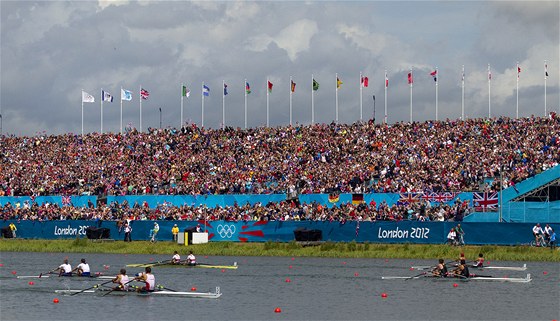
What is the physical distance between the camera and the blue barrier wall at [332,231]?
70.9 metres

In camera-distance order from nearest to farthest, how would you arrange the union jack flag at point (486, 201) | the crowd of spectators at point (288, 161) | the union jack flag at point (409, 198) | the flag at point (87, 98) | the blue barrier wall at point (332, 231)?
the blue barrier wall at point (332, 231) < the union jack flag at point (486, 201) < the union jack flag at point (409, 198) < the crowd of spectators at point (288, 161) < the flag at point (87, 98)

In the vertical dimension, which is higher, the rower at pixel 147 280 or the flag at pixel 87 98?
the flag at pixel 87 98

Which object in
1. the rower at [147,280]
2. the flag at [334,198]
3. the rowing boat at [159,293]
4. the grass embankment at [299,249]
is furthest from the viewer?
the flag at [334,198]

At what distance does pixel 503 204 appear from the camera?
75.2 metres

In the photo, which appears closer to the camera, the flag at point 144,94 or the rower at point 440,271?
the rower at point 440,271

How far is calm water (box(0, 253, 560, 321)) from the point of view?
42500 mm

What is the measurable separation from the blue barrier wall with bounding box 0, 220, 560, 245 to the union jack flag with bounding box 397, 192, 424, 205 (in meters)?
5.43

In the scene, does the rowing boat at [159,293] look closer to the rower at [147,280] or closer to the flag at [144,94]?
the rower at [147,280]

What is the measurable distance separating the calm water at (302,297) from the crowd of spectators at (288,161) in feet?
50.9

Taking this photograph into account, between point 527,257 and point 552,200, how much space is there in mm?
11086

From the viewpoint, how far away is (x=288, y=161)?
91688mm

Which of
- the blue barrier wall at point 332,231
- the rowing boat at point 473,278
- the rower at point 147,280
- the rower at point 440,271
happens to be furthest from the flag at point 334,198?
the rower at point 147,280

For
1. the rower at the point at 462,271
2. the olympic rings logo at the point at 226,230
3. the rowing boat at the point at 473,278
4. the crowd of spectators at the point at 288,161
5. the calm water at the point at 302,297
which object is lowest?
the calm water at the point at 302,297

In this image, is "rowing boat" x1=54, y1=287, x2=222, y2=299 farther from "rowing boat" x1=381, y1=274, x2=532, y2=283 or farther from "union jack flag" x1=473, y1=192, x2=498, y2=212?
"union jack flag" x1=473, y1=192, x2=498, y2=212
